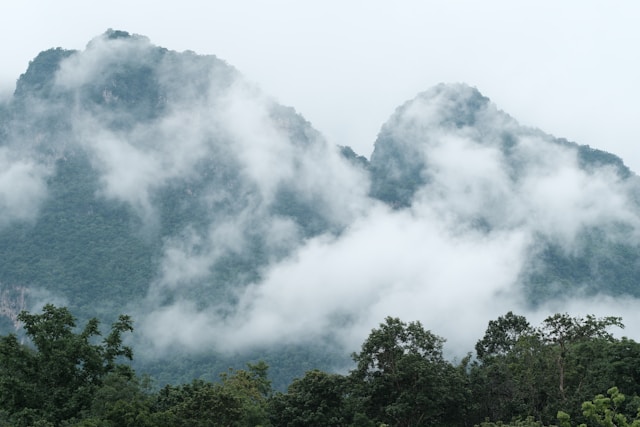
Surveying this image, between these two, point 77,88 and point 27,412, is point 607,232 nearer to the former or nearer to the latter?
point 77,88

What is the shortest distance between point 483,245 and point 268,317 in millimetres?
50037

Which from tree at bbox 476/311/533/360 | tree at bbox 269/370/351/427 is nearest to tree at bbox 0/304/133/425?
tree at bbox 269/370/351/427

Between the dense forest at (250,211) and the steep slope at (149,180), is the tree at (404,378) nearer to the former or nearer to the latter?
the dense forest at (250,211)

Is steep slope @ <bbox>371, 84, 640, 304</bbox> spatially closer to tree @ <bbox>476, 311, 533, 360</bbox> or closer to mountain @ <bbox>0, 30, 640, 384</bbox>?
mountain @ <bbox>0, 30, 640, 384</bbox>

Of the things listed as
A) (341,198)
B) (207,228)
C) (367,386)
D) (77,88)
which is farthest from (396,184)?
(367,386)

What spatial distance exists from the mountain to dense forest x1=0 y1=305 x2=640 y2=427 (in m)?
66.2

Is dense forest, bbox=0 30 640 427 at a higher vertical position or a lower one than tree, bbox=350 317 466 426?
higher

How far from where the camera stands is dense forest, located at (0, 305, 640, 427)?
25.1 meters

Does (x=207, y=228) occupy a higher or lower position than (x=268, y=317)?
higher

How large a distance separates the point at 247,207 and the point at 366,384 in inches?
4481

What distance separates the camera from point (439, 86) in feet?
564

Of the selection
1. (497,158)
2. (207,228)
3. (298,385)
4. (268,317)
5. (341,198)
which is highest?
(497,158)

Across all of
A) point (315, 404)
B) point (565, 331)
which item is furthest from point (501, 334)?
point (315, 404)

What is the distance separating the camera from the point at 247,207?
141 m
